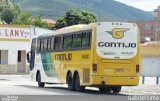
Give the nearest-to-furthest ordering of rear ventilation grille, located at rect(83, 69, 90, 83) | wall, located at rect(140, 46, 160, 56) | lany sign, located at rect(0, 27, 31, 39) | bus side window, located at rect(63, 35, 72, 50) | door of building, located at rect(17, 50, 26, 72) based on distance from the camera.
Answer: rear ventilation grille, located at rect(83, 69, 90, 83)
bus side window, located at rect(63, 35, 72, 50)
lany sign, located at rect(0, 27, 31, 39)
door of building, located at rect(17, 50, 26, 72)
wall, located at rect(140, 46, 160, 56)

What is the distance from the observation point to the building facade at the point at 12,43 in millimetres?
61344

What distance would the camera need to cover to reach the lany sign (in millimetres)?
61197

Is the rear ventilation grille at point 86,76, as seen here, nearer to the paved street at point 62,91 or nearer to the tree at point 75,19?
the paved street at point 62,91

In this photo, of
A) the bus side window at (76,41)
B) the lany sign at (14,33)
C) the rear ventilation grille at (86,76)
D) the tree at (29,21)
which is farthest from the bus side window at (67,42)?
the tree at (29,21)

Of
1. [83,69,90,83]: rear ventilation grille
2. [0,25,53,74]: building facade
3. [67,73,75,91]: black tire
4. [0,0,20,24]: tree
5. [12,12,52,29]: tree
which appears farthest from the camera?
[0,0,20,24]: tree

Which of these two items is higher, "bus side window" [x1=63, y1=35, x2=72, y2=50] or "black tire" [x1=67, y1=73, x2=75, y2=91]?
"bus side window" [x1=63, y1=35, x2=72, y2=50]

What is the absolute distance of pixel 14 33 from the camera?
203ft

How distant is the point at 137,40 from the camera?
2747 centimetres

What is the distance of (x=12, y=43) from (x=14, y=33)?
113cm

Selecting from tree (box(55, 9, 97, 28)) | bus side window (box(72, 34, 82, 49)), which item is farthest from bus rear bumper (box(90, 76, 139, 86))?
tree (box(55, 9, 97, 28))

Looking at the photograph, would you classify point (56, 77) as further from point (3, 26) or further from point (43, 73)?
point (3, 26)

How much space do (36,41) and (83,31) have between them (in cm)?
887

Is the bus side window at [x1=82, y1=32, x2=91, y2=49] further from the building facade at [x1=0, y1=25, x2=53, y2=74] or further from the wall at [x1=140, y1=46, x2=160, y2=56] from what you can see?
the wall at [x1=140, y1=46, x2=160, y2=56]

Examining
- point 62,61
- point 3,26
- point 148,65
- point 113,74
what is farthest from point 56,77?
point 148,65
